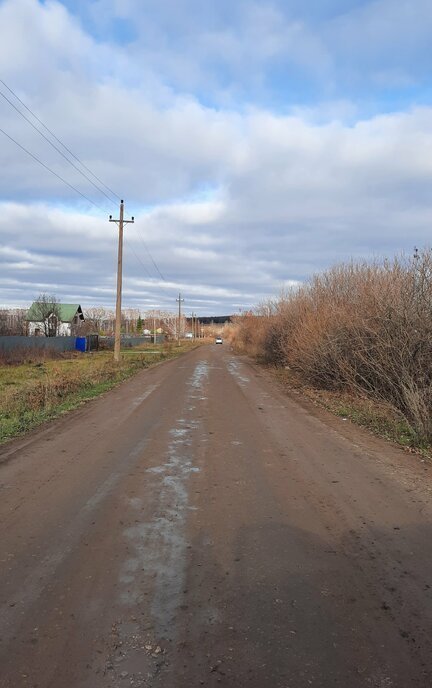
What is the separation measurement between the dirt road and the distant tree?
186ft

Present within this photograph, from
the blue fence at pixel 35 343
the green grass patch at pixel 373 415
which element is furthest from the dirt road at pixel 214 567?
the blue fence at pixel 35 343

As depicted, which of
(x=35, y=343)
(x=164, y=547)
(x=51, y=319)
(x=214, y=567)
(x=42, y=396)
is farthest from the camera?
(x=51, y=319)

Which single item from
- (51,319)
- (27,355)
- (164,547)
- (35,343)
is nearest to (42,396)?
(164,547)

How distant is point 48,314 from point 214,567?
63.4 m

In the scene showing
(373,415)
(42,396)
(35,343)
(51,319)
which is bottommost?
(42,396)

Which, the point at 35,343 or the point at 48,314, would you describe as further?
the point at 48,314

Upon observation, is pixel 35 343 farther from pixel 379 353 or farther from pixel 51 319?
pixel 379 353

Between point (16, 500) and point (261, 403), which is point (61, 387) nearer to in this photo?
point (261, 403)

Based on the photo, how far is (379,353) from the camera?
12.2 meters

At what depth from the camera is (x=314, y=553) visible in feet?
14.0

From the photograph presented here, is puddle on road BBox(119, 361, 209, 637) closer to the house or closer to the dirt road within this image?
the dirt road

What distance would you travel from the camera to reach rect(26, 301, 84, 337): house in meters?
63.2

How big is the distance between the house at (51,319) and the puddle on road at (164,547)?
56041 mm

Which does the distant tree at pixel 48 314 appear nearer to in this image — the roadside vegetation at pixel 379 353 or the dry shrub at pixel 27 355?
the dry shrub at pixel 27 355
